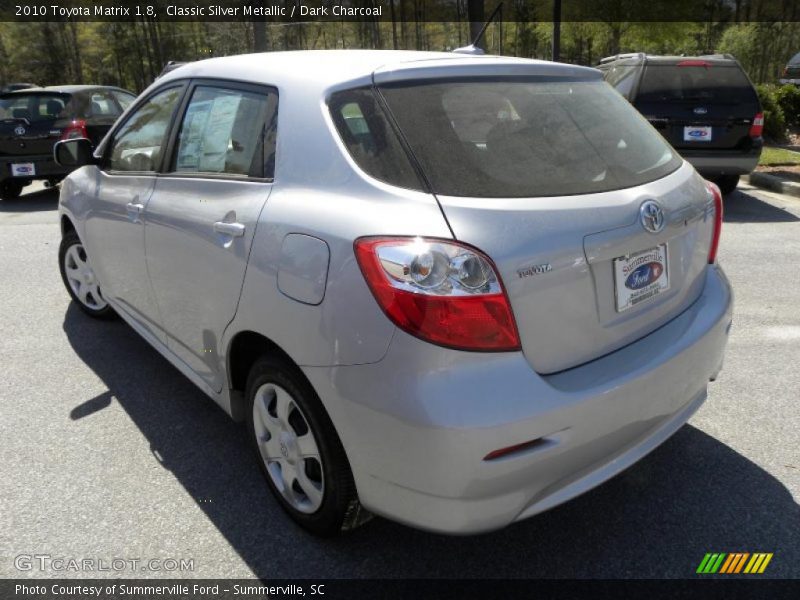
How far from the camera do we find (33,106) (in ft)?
34.0

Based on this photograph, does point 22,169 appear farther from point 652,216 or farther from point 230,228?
point 652,216

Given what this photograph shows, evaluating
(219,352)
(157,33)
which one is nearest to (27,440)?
(219,352)

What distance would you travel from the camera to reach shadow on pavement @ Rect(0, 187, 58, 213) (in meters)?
9.95

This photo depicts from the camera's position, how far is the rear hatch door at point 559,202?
2025 millimetres

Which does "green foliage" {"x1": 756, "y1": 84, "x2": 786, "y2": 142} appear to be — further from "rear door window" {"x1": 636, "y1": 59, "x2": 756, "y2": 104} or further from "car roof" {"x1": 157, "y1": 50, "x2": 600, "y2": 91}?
"car roof" {"x1": 157, "y1": 50, "x2": 600, "y2": 91}

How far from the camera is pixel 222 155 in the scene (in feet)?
9.41

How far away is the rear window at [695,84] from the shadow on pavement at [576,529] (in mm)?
6345

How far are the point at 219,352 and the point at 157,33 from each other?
1665 inches

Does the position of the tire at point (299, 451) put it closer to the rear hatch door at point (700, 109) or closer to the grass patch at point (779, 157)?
the rear hatch door at point (700, 109)

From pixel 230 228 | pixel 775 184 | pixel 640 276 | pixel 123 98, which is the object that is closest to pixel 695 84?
pixel 775 184

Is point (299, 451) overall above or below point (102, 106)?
below

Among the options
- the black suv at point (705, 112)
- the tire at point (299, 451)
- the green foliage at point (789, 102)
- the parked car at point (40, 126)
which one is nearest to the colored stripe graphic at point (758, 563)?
the tire at point (299, 451)

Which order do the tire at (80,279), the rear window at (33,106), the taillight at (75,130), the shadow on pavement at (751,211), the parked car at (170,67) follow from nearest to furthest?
the tire at (80,279) → the parked car at (170,67) → the shadow on pavement at (751,211) → the taillight at (75,130) → the rear window at (33,106)

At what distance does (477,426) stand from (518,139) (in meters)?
1.00
